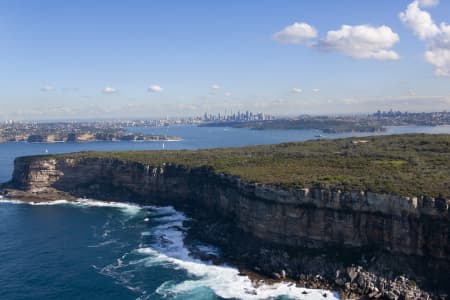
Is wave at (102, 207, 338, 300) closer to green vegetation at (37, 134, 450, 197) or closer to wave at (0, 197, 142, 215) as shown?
green vegetation at (37, 134, 450, 197)

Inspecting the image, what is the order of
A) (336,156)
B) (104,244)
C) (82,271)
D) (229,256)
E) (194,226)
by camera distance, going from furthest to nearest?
(336,156) < (194,226) < (104,244) < (229,256) < (82,271)

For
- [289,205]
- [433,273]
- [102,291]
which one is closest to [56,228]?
[102,291]

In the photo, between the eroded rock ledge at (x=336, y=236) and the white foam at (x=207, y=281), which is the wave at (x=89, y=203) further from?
the white foam at (x=207, y=281)

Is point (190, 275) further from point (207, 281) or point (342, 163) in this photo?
point (342, 163)

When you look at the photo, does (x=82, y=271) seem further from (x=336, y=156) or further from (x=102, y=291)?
(x=336, y=156)

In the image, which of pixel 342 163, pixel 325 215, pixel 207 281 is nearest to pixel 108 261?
pixel 207 281

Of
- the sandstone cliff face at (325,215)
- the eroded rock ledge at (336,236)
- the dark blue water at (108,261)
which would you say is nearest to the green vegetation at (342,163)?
the sandstone cliff face at (325,215)
